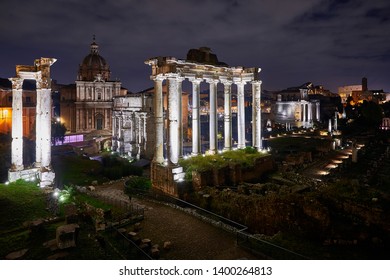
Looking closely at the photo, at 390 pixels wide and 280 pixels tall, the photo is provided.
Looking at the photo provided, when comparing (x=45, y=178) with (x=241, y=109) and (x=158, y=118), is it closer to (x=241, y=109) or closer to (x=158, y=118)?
(x=158, y=118)

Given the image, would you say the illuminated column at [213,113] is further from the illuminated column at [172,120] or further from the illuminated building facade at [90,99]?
the illuminated building facade at [90,99]

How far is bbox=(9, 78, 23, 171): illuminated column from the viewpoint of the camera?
2088 cm

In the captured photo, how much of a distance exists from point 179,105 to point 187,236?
11.5 metres

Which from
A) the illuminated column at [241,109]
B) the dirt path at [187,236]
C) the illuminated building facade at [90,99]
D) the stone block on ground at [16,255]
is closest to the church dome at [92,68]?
the illuminated building facade at [90,99]

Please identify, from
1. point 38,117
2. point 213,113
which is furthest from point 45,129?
point 213,113

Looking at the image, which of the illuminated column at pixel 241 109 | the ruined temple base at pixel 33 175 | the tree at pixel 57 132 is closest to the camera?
the ruined temple base at pixel 33 175

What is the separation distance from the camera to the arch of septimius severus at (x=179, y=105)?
2091 cm

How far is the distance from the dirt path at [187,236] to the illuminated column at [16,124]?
984 cm

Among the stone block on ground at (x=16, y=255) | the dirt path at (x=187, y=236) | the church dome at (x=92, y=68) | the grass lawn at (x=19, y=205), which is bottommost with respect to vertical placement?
the dirt path at (x=187, y=236)

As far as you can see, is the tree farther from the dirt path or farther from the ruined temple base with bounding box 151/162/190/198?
the dirt path

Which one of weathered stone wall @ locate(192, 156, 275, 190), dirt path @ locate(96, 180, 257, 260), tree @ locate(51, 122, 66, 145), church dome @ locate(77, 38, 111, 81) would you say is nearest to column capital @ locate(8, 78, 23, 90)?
dirt path @ locate(96, 180, 257, 260)

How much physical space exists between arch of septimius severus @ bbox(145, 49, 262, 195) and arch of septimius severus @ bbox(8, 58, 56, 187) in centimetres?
699

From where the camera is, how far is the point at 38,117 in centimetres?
Answer: 2122

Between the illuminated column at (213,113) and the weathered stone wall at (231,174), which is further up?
the illuminated column at (213,113)
